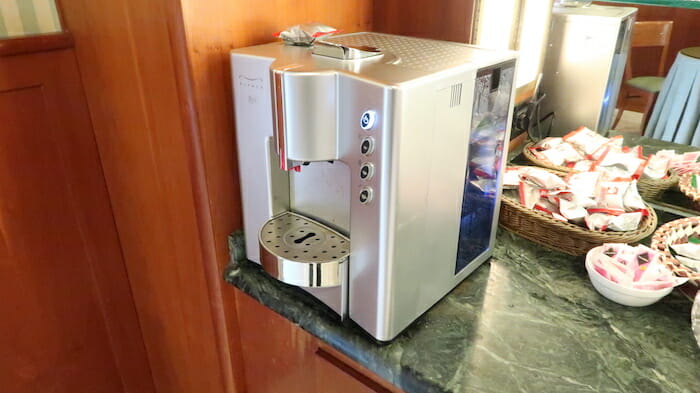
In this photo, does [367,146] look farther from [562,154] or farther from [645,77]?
[645,77]

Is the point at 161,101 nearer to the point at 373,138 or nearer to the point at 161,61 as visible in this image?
the point at 161,61

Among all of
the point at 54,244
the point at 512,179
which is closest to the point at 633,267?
the point at 512,179

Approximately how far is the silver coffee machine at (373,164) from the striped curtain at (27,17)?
38cm

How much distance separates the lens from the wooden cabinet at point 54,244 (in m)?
0.83

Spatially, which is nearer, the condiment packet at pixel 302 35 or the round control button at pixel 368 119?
the round control button at pixel 368 119

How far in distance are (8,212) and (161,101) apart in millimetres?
360

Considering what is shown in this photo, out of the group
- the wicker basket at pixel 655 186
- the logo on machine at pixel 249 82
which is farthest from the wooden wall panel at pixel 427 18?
the wicker basket at pixel 655 186

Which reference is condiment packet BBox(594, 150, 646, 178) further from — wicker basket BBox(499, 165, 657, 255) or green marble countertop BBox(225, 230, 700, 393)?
green marble countertop BBox(225, 230, 700, 393)

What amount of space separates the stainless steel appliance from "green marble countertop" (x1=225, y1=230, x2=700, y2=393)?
52cm

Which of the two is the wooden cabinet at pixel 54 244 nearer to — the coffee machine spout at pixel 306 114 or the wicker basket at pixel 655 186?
the coffee machine spout at pixel 306 114

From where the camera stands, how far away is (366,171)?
1.85 ft

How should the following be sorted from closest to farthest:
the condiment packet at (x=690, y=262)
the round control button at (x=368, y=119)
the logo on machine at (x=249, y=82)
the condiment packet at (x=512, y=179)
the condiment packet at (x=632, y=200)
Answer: the round control button at (x=368, y=119) < the logo on machine at (x=249, y=82) < the condiment packet at (x=690, y=262) < the condiment packet at (x=632, y=200) < the condiment packet at (x=512, y=179)

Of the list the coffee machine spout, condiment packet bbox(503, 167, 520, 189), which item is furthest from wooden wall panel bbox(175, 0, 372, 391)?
condiment packet bbox(503, 167, 520, 189)

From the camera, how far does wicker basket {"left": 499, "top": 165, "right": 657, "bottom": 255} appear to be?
82 centimetres
